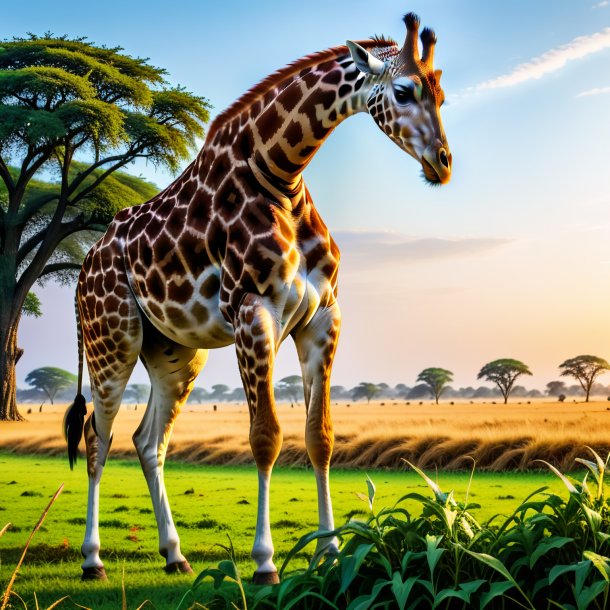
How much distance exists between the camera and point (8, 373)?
15719 millimetres

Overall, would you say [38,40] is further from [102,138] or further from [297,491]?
[297,491]

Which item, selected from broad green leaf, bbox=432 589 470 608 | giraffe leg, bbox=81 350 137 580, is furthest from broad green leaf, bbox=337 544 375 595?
giraffe leg, bbox=81 350 137 580

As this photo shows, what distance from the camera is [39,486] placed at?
360 inches

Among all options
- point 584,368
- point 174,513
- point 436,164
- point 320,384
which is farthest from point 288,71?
point 584,368

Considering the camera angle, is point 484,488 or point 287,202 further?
point 484,488

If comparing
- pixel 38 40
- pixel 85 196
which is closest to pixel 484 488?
pixel 85 196

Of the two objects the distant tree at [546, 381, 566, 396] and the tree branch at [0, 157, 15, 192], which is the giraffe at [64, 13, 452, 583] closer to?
the tree branch at [0, 157, 15, 192]

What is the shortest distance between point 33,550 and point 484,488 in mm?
4046

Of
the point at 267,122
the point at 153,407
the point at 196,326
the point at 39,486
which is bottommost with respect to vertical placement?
the point at 39,486

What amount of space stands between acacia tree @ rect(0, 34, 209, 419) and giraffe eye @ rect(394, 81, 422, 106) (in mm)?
12209

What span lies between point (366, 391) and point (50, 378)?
1916cm

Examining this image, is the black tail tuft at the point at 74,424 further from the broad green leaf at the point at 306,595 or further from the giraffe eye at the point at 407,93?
the giraffe eye at the point at 407,93

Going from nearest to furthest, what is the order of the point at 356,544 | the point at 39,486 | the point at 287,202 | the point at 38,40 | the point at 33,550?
1. the point at 356,544
2. the point at 287,202
3. the point at 33,550
4. the point at 39,486
5. the point at 38,40

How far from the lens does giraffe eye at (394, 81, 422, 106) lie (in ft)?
12.1
